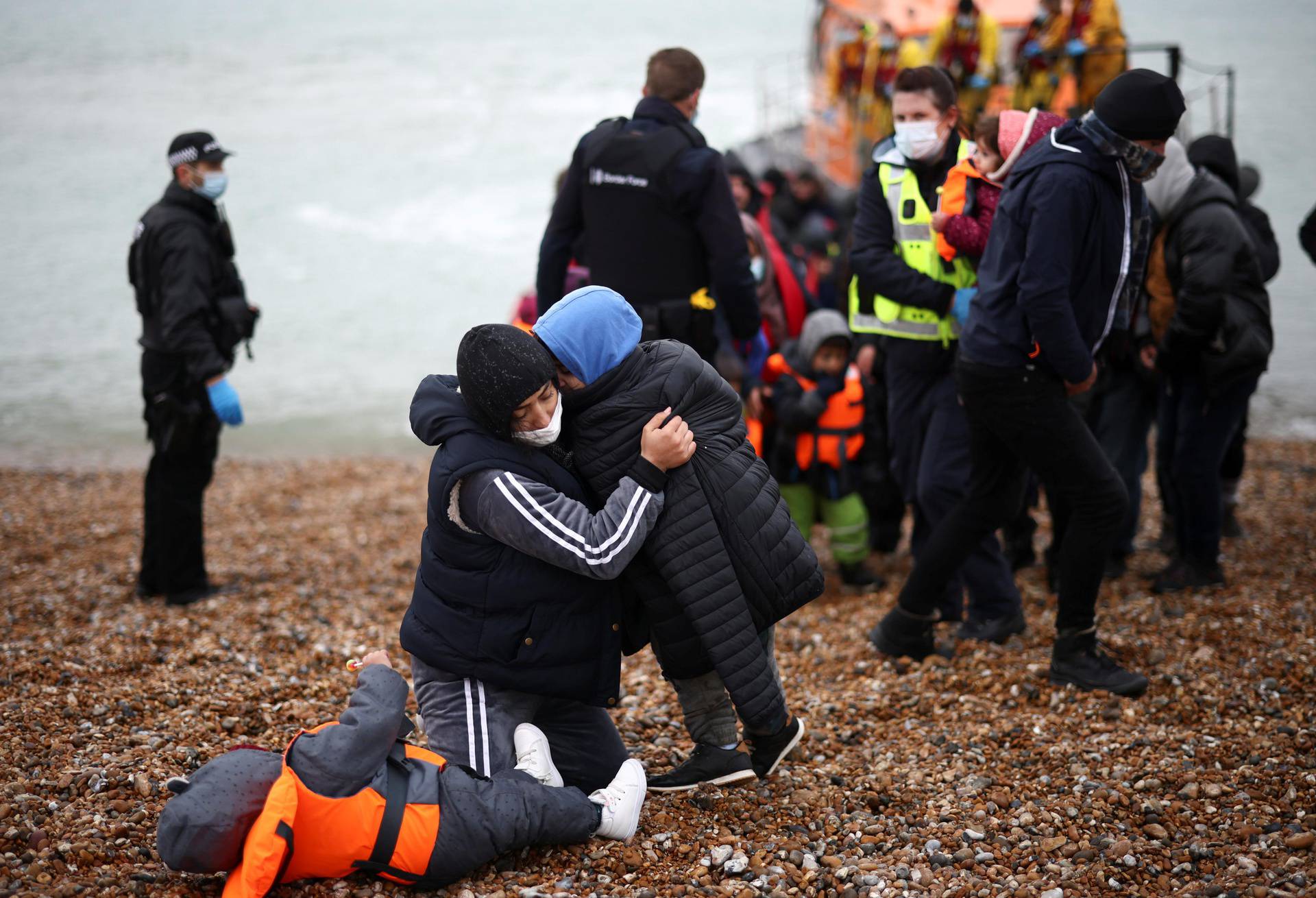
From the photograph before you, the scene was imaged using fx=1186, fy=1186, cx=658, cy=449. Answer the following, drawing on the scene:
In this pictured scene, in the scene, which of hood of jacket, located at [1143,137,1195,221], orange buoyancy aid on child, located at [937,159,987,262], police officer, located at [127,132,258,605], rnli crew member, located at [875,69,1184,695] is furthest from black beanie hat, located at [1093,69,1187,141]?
police officer, located at [127,132,258,605]

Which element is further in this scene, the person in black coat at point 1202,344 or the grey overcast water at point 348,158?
the grey overcast water at point 348,158

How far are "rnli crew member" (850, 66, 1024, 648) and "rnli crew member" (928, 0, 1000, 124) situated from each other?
5989mm

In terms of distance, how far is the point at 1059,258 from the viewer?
13.0 feet

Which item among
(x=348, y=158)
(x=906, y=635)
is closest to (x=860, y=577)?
(x=906, y=635)

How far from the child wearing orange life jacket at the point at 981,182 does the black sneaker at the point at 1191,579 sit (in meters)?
2.10

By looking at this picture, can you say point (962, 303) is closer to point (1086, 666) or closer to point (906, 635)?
point (906, 635)

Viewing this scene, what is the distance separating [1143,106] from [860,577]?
319 centimetres

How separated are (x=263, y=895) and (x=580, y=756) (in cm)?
101

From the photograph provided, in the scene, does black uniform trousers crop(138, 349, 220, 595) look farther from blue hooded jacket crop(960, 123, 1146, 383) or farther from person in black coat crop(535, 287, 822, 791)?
blue hooded jacket crop(960, 123, 1146, 383)

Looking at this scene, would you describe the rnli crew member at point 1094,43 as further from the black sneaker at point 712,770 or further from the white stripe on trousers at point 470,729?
the white stripe on trousers at point 470,729

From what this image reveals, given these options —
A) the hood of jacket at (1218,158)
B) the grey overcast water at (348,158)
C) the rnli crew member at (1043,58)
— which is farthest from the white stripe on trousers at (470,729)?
the grey overcast water at (348,158)

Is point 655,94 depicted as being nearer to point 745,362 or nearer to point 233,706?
point 745,362

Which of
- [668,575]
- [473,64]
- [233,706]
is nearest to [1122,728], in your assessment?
[668,575]

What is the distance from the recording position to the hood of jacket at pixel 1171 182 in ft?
17.5
